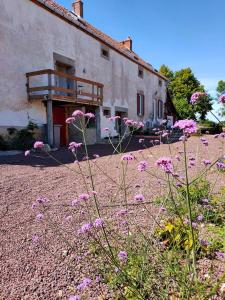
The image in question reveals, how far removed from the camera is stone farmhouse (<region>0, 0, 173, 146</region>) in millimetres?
10070

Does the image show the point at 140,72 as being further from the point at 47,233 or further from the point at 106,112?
the point at 47,233

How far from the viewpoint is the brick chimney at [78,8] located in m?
16.3

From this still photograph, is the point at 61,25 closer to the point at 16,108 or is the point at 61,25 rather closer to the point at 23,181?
the point at 16,108

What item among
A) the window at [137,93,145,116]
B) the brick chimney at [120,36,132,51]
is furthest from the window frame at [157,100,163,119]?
the brick chimney at [120,36,132,51]

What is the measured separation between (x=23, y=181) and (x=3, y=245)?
2428 mm

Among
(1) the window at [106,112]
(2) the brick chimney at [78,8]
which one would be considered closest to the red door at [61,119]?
(1) the window at [106,112]

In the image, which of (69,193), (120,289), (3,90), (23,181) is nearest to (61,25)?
(3,90)

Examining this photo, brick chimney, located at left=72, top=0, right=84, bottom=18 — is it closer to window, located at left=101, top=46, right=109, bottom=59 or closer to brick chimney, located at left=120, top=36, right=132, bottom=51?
window, located at left=101, top=46, right=109, bottom=59

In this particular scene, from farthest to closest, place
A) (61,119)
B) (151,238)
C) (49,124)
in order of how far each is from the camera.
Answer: (61,119) → (49,124) → (151,238)

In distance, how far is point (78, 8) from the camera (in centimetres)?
1644

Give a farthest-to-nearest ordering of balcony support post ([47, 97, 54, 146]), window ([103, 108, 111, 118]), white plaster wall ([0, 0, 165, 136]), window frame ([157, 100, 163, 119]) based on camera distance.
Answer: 1. window frame ([157, 100, 163, 119])
2. window ([103, 108, 111, 118])
3. balcony support post ([47, 97, 54, 146])
4. white plaster wall ([0, 0, 165, 136])

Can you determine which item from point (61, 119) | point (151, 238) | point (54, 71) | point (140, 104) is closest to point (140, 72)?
point (140, 104)

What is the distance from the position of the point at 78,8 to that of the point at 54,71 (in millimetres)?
8280

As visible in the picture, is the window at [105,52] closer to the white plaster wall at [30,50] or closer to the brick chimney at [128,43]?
the white plaster wall at [30,50]
